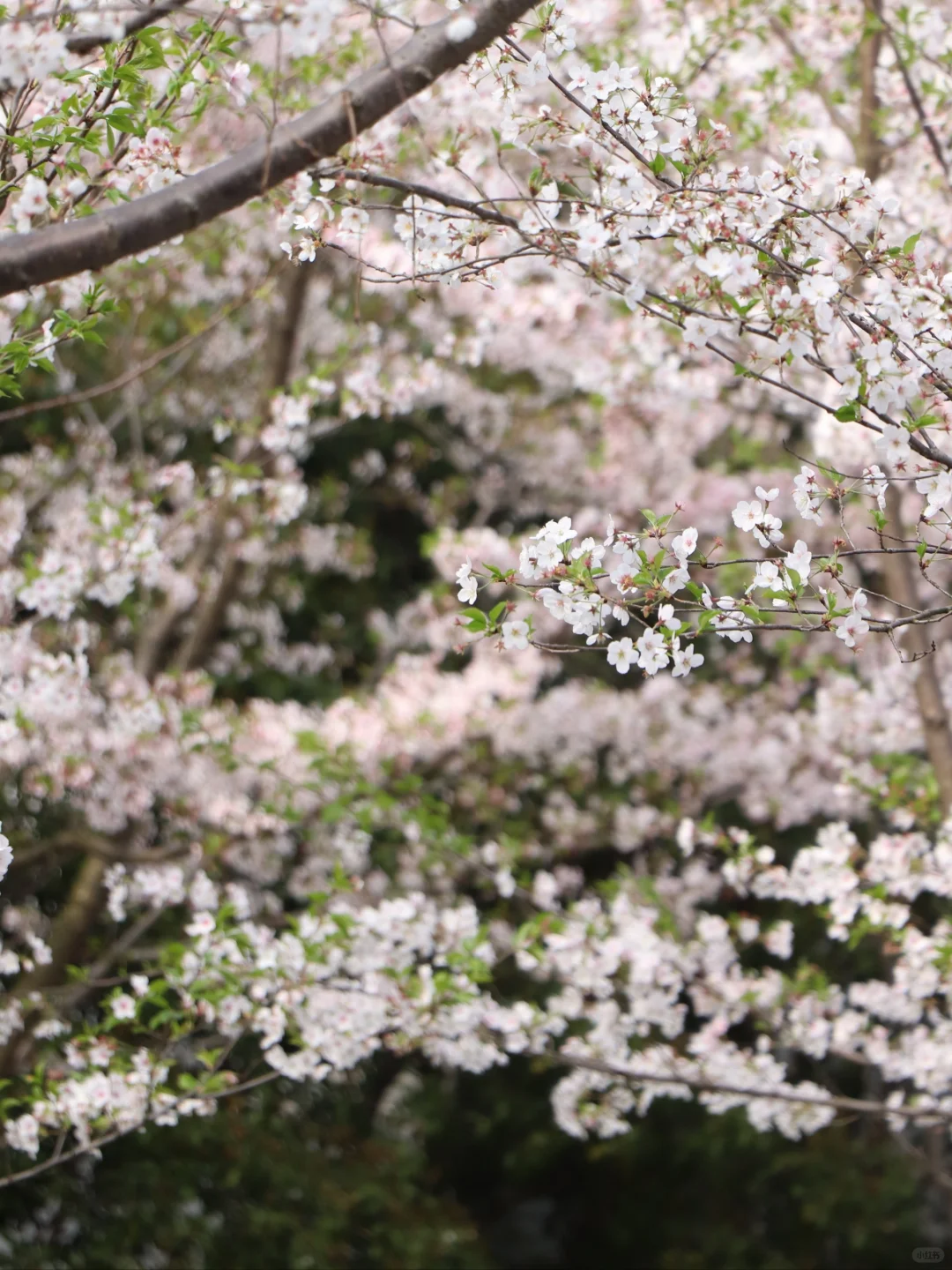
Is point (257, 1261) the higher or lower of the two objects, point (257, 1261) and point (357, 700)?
the lower

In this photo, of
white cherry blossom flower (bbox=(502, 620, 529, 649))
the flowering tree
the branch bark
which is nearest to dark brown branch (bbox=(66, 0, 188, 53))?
the flowering tree

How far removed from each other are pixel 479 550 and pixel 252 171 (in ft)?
13.7

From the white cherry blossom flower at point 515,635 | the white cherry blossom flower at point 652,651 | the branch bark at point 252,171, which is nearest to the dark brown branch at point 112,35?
the branch bark at point 252,171

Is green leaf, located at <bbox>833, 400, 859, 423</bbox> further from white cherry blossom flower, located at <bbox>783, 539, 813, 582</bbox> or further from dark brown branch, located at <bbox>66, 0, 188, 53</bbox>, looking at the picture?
dark brown branch, located at <bbox>66, 0, 188, 53</bbox>

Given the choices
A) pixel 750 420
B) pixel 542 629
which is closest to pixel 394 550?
pixel 542 629

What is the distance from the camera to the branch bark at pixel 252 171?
5.44 feet

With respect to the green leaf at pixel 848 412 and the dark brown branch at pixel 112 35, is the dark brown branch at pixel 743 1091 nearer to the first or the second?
the green leaf at pixel 848 412

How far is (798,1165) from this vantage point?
23.2 ft

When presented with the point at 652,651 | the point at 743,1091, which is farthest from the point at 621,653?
the point at 743,1091

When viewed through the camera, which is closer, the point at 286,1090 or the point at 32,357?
the point at 32,357

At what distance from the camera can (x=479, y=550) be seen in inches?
232

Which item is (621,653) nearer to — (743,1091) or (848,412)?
(848,412)

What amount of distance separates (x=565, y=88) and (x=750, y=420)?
252 inches

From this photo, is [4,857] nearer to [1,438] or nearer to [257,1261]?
[257,1261]
